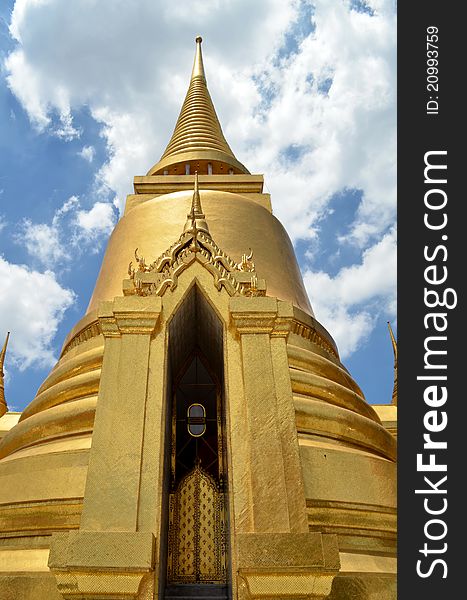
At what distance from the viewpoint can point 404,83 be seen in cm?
507

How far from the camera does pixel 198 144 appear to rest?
1477cm

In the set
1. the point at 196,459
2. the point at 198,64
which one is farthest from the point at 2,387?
the point at 198,64

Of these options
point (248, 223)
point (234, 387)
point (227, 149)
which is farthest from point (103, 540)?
point (227, 149)

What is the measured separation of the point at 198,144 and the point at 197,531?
11488mm

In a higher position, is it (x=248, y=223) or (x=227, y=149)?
(x=227, y=149)

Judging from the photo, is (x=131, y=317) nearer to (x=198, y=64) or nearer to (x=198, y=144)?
(x=198, y=144)

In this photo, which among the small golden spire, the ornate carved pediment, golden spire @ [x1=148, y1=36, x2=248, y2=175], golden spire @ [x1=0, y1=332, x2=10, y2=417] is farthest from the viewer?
the small golden spire

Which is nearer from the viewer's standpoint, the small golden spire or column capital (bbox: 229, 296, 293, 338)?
column capital (bbox: 229, 296, 293, 338)

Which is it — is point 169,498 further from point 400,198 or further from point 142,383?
point 400,198

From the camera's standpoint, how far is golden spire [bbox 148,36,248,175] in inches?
546

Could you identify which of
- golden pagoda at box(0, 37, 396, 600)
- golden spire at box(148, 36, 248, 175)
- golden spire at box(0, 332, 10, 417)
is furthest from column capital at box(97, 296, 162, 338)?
golden spire at box(148, 36, 248, 175)

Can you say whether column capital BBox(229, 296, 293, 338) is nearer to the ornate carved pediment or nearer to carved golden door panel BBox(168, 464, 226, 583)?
the ornate carved pediment

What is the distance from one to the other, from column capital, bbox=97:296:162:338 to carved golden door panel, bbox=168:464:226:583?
1671 mm

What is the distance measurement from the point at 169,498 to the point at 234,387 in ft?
5.13
